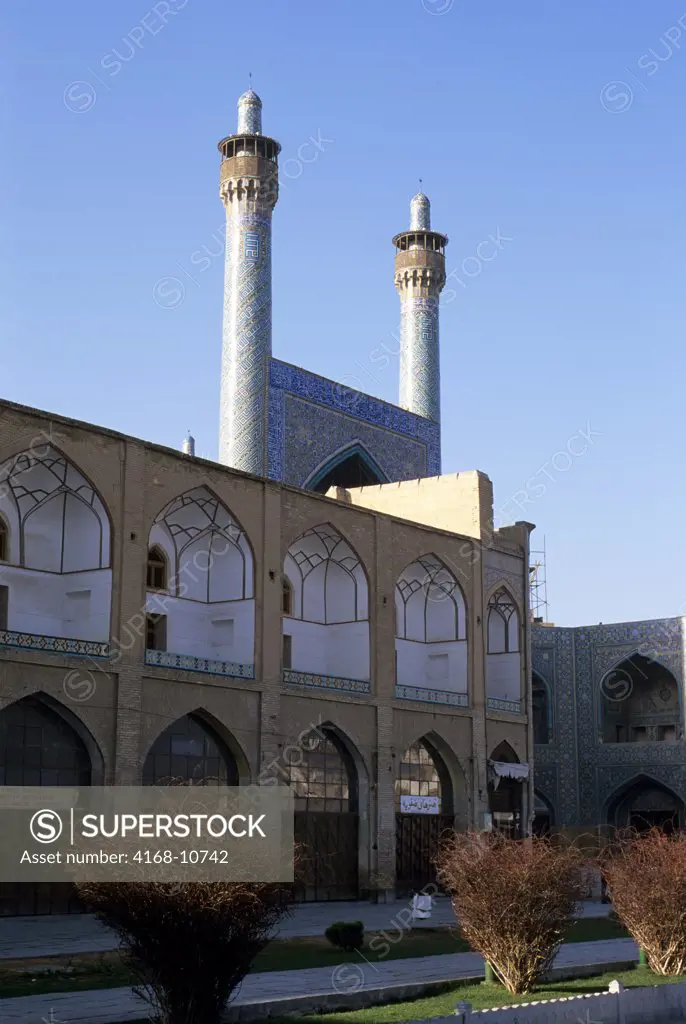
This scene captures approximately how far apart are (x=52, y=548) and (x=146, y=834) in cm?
1128

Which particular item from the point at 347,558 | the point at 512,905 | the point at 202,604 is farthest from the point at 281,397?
the point at 512,905

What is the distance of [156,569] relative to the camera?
20.7m

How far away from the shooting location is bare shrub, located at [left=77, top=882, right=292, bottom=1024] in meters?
7.43

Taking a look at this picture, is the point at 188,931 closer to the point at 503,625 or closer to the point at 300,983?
the point at 300,983

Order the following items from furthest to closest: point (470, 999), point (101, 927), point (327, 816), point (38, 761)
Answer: point (327, 816), point (38, 761), point (101, 927), point (470, 999)

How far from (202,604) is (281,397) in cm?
831

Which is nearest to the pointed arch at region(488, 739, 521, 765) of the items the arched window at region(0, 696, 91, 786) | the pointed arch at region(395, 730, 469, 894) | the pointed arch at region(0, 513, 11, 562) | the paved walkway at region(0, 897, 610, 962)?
the pointed arch at region(395, 730, 469, 894)

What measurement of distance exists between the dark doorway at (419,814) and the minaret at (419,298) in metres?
13.3

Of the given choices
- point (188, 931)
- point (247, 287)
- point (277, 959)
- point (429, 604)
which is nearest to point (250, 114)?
point (247, 287)

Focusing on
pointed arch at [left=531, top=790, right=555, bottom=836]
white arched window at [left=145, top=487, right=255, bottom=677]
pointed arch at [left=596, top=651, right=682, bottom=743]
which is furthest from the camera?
pointed arch at [left=596, top=651, right=682, bottom=743]

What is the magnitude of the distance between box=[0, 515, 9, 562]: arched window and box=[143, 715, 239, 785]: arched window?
134 inches

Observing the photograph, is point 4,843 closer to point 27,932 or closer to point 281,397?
point 27,932

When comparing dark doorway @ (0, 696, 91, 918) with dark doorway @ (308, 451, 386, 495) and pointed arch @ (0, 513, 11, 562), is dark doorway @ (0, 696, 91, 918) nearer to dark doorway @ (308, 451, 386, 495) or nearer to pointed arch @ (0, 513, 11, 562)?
pointed arch @ (0, 513, 11, 562)

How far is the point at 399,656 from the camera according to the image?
82.3ft
